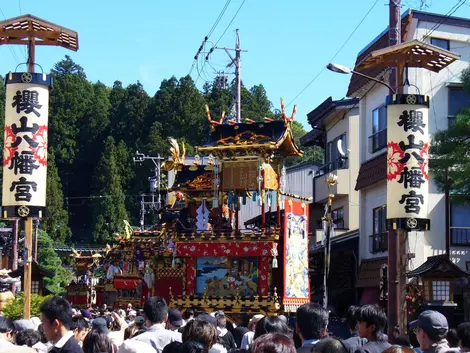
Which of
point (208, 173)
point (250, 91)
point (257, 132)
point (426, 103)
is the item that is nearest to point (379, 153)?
point (257, 132)

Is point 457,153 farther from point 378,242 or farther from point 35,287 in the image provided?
point 35,287

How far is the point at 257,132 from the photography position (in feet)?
91.5

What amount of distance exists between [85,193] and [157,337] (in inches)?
3199

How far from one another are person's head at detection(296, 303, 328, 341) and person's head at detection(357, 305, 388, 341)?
3.30ft

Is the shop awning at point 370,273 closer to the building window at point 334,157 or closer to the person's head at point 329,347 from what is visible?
the building window at point 334,157

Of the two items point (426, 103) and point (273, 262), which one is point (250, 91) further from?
point (426, 103)

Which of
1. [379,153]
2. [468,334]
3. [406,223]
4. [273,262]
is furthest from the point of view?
[379,153]

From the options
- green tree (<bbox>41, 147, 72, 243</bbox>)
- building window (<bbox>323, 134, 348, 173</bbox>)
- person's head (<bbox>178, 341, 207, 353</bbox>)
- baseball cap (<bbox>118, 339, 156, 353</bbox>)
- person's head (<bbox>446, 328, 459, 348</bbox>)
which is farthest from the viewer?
green tree (<bbox>41, 147, 72, 243</bbox>)

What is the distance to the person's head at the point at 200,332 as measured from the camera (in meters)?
8.03

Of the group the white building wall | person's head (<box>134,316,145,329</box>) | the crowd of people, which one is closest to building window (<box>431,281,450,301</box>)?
the white building wall

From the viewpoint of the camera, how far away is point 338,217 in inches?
1451

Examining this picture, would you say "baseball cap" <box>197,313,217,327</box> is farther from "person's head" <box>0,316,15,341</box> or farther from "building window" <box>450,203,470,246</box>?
"building window" <box>450,203,470,246</box>

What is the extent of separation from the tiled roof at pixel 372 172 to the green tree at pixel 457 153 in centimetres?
A: 867

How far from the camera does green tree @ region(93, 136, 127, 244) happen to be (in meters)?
76.0
